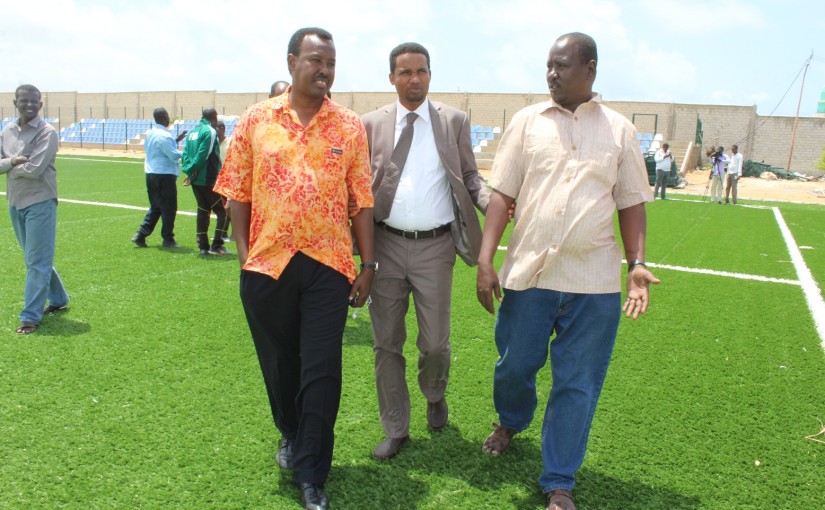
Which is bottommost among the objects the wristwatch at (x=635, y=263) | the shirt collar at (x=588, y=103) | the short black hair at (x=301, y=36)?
the wristwatch at (x=635, y=263)

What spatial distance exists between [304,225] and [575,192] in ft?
3.92

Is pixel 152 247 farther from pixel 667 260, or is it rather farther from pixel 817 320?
pixel 817 320

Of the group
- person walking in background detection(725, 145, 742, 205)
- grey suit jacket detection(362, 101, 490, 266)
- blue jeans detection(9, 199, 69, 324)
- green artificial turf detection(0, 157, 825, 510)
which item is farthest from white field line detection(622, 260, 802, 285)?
person walking in background detection(725, 145, 742, 205)

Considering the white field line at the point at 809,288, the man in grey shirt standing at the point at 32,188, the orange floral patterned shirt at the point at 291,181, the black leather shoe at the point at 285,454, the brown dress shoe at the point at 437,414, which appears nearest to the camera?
the orange floral patterned shirt at the point at 291,181

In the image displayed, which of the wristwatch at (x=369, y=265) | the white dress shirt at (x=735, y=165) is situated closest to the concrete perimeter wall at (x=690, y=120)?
the white dress shirt at (x=735, y=165)

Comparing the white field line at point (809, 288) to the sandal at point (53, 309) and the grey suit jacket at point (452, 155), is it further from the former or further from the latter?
the sandal at point (53, 309)

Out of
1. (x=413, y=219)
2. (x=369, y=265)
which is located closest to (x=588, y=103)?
(x=413, y=219)

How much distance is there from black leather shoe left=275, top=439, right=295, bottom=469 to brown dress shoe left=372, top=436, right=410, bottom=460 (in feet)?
1.45

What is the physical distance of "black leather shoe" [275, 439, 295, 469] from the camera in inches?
131

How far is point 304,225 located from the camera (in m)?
2.91

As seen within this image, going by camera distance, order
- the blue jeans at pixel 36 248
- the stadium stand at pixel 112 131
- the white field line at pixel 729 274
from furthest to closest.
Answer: the stadium stand at pixel 112 131
the white field line at pixel 729 274
the blue jeans at pixel 36 248

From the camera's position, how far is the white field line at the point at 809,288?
254 inches

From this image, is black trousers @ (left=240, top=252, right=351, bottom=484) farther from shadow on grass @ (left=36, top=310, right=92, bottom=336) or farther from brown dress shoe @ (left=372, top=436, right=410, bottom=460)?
shadow on grass @ (left=36, top=310, right=92, bottom=336)

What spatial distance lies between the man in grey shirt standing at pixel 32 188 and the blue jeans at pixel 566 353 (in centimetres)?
399
